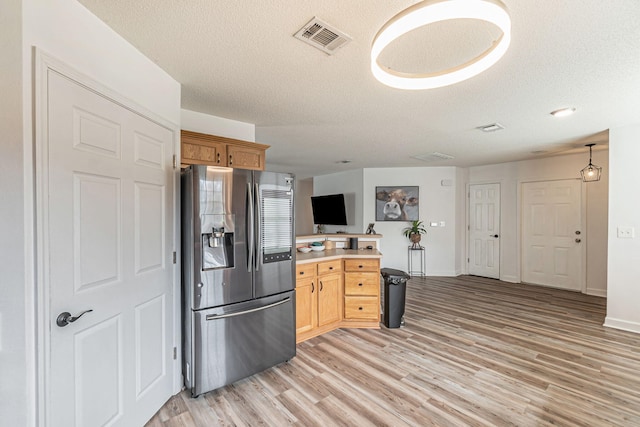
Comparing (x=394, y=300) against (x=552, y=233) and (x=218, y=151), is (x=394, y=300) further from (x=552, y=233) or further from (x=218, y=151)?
(x=552, y=233)

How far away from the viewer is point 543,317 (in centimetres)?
369

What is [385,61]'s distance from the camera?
1973 mm

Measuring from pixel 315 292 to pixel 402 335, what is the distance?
3.68 feet

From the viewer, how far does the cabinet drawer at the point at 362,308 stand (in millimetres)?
3365

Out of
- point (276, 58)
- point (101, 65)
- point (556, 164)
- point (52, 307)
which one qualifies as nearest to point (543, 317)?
point (556, 164)

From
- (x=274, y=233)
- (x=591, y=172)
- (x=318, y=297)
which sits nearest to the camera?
(x=274, y=233)

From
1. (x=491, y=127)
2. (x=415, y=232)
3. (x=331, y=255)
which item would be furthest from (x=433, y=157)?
(x=331, y=255)

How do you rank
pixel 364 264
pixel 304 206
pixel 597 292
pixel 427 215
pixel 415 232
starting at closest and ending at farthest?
1. pixel 364 264
2. pixel 597 292
3. pixel 415 232
4. pixel 427 215
5. pixel 304 206

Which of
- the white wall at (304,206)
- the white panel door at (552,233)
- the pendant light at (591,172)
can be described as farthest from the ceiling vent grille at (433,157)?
the white wall at (304,206)

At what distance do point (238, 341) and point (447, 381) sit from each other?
1.75 meters

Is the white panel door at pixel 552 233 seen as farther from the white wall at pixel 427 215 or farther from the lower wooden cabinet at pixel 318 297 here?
the lower wooden cabinet at pixel 318 297

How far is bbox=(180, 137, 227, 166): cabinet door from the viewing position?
8.39ft

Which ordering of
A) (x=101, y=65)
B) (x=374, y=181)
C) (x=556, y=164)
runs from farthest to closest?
(x=374, y=181) < (x=556, y=164) < (x=101, y=65)

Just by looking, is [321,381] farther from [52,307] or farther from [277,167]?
[277,167]
